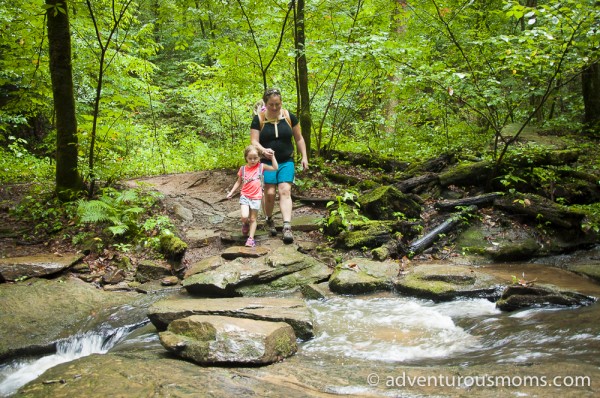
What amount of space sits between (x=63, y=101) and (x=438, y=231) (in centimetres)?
725

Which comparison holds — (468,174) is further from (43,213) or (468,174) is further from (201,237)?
(43,213)

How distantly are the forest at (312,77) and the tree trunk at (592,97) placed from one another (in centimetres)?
5

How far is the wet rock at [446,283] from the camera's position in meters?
5.14

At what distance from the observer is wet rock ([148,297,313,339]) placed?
429 centimetres

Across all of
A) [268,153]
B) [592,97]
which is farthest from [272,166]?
[592,97]

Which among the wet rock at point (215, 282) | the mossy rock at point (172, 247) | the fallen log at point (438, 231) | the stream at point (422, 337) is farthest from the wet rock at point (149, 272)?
the fallen log at point (438, 231)

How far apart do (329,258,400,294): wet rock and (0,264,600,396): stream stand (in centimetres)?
18

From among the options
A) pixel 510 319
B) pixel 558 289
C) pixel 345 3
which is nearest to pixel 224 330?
Result: pixel 510 319

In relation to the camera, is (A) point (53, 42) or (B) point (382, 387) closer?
(B) point (382, 387)

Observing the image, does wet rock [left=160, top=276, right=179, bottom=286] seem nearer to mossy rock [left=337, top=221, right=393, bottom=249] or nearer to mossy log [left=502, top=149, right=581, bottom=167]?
mossy rock [left=337, top=221, right=393, bottom=249]

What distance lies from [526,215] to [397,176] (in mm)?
3263

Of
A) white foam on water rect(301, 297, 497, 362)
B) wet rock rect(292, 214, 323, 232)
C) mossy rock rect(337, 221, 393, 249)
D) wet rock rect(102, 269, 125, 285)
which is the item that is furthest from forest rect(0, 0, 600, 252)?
white foam on water rect(301, 297, 497, 362)

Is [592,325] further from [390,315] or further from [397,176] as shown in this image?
[397,176]

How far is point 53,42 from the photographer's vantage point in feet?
23.1
